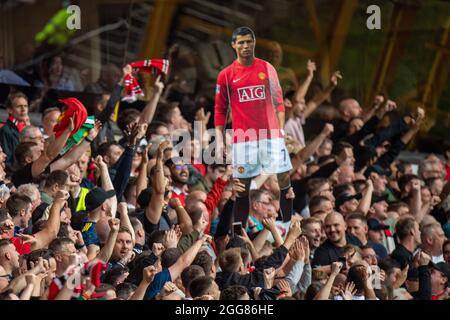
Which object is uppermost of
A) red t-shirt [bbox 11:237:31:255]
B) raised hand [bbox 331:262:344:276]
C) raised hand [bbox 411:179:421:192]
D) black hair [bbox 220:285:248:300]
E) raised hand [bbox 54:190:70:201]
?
raised hand [bbox 54:190:70:201]

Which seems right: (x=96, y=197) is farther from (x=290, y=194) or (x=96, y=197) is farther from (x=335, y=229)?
(x=335, y=229)

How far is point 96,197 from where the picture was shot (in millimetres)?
12109

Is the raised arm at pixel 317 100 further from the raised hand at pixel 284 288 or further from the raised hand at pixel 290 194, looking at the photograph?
the raised hand at pixel 284 288

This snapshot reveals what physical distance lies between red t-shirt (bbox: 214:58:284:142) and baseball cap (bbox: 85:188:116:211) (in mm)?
1342

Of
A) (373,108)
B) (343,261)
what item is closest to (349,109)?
(373,108)

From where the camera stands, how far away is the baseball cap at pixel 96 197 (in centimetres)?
1208

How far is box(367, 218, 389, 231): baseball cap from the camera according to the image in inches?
569

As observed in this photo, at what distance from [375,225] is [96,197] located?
3.42m

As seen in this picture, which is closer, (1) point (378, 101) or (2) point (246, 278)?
(2) point (246, 278)

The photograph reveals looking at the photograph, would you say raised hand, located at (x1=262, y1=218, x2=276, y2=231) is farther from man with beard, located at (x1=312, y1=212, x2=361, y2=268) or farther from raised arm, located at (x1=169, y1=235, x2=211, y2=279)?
raised arm, located at (x1=169, y1=235, x2=211, y2=279)

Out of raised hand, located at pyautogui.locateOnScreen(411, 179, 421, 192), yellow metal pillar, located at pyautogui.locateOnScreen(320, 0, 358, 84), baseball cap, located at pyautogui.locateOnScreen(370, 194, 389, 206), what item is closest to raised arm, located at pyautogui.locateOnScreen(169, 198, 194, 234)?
baseball cap, located at pyautogui.locateOnScreen(370, 194, 389, 206)

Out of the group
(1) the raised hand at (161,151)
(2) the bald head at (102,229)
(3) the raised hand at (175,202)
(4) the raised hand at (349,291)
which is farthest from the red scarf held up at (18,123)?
(4) the raised hand at (349,291)
